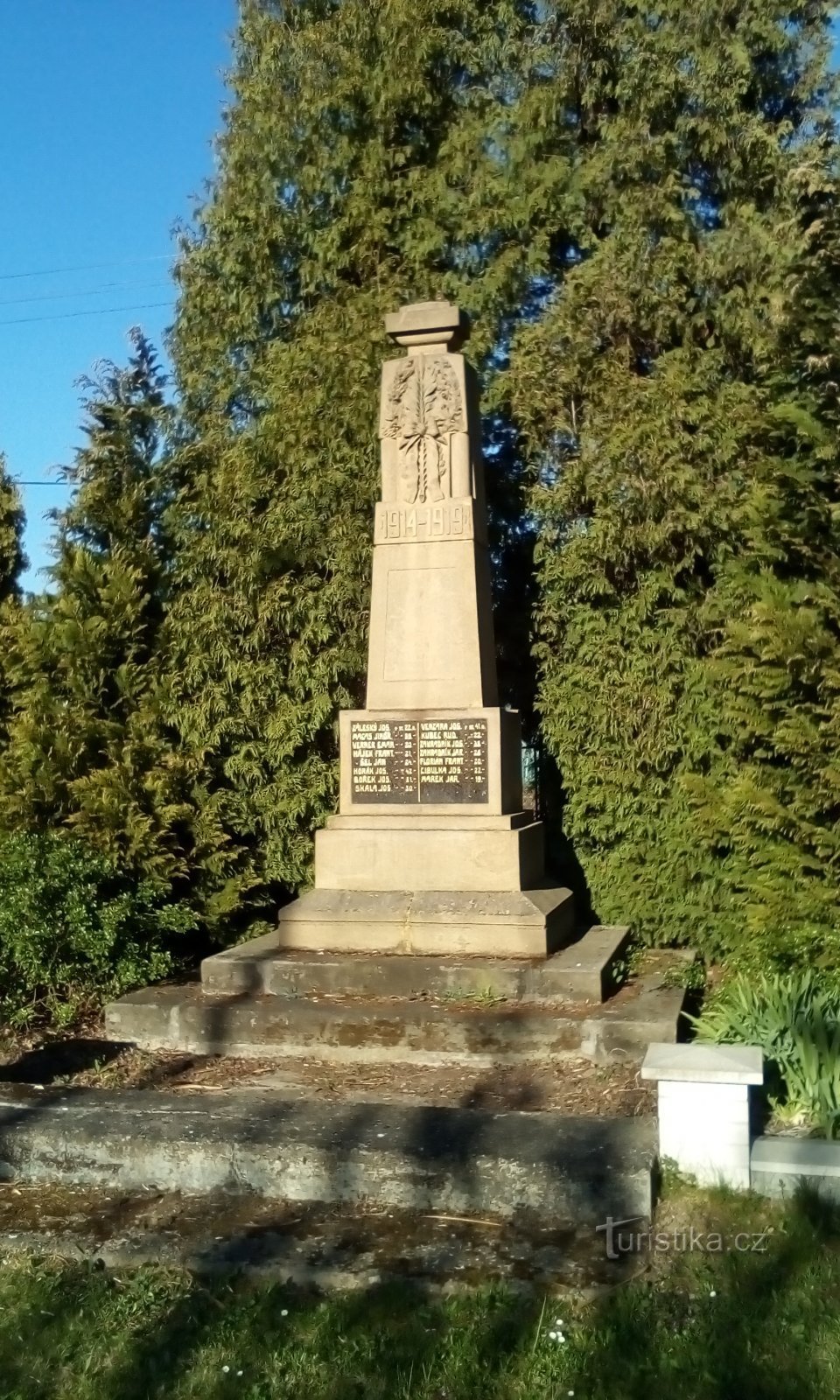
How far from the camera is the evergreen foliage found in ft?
22.6

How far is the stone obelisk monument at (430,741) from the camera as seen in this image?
23.5 ft

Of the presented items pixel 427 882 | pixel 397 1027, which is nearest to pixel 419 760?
pixel 427 882

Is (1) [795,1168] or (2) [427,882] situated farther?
(2) [427,882]

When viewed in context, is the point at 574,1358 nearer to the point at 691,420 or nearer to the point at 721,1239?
the point at 721,1239

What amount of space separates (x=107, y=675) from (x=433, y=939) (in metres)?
3.50

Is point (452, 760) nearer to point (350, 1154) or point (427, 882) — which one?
point (427, 882)

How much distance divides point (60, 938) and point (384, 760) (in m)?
2.24

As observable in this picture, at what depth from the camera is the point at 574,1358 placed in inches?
122

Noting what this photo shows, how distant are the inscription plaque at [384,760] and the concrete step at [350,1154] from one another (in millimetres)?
3346

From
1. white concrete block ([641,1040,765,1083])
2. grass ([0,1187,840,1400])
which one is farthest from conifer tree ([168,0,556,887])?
grass ([0,1187,840,1400])

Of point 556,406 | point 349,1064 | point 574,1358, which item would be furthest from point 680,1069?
point 556,406

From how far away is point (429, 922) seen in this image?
7.08 metres

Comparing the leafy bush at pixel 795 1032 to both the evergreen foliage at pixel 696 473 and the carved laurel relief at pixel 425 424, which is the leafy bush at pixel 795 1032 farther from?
the carved laurel relief at pixel 425 424
